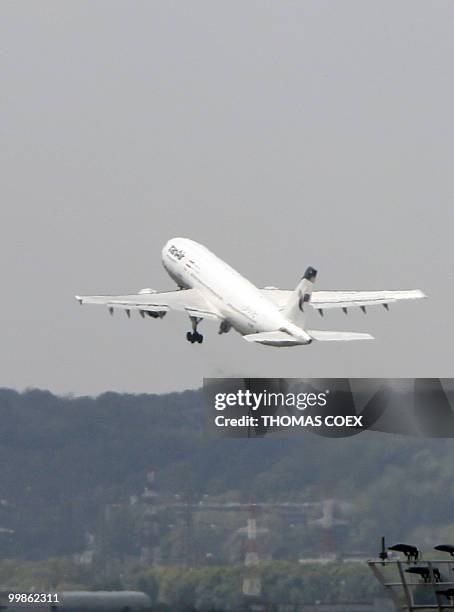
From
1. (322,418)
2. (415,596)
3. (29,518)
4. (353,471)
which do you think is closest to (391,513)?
(353,471)

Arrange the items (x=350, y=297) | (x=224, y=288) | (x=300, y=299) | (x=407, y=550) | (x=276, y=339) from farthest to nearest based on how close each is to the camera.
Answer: (x=350, y=297)
(x=224, y=288)
(x=300, y=299)
(x=276, y=339)
(x=407, y=550)

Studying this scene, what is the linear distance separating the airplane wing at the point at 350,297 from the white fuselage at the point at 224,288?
274 cm

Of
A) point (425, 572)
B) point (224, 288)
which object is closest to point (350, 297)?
point (224, 288)

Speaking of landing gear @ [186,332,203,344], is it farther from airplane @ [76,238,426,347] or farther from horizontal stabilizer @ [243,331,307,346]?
horizontal stabilizer @ [243,331,307,346]

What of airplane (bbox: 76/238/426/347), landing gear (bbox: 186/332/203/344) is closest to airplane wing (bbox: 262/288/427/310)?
airplane (bbox: 76/238/426/347)

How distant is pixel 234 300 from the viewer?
368 feet

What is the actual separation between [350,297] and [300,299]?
1064 cm

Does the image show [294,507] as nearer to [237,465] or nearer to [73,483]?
[237,465]

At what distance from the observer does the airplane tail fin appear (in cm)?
10869

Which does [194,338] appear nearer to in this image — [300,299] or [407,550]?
[300,299]

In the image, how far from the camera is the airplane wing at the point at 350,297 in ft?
386

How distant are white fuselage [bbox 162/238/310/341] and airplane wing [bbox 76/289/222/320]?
602 millimetres

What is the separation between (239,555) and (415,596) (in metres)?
23.7

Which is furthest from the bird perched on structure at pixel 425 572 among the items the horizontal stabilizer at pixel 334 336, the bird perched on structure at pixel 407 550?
the horizontal stabilizer at pixel 334 336
